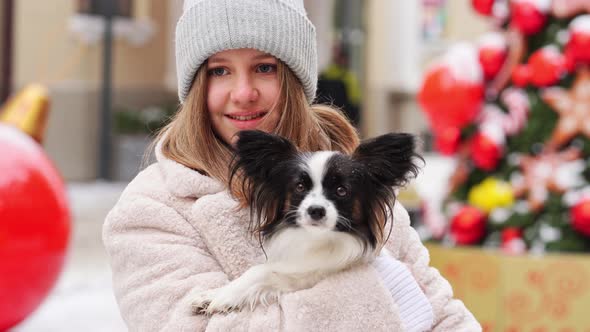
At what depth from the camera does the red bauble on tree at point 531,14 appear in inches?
176

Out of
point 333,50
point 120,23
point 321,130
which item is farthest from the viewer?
point 120,23

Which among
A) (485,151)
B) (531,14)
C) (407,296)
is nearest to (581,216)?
(485,151)

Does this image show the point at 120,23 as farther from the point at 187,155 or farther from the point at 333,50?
the point at 187,155

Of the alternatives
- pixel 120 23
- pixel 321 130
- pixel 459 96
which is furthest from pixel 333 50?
pixel 321 130

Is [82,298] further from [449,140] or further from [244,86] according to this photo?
[244,86]

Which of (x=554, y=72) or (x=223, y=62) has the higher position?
(x=223, y=62)

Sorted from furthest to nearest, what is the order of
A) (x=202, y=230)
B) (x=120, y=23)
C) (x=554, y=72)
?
1. (x=120, y=23)
2. (x=554, y=72)
3. (x=202, y=230)

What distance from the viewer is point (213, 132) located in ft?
7.04

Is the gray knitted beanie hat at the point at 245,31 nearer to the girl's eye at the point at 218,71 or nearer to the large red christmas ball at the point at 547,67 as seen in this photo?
the girl's eye at the point at 218,71

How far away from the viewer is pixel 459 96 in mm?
4605

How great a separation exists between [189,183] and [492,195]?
2.75m

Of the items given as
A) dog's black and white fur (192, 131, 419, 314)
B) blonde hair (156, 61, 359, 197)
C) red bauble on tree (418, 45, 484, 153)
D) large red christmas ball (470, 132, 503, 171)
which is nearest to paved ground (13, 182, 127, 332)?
red bauble on tree (418, 45, 484, 153)

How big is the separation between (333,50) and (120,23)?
4.39 metres

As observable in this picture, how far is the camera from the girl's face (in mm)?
2068
